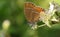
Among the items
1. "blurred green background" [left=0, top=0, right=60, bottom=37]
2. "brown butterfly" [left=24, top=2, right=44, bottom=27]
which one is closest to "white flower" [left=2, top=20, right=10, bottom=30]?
"blurred green background" [left=0, top=0, right=60, bottom=37]

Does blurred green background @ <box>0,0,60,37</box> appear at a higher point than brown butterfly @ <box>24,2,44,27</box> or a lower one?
higher

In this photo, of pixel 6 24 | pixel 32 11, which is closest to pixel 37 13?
pixel 32 11

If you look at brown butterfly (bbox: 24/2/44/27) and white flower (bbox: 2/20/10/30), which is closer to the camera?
brown butterfly (bbox: 24/2/44/27)

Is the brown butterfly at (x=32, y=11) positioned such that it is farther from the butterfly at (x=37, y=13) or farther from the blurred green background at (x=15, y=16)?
the blurred green background at (x=15, y=16)

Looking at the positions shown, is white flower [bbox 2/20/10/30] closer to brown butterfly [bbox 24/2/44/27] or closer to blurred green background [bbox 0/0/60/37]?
blurred green background [bbox 0/0/60/37]

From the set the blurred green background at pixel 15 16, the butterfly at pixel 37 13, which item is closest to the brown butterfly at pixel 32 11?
the butterfly at pixel 37 13

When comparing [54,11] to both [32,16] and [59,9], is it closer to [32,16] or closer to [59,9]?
[59,9]

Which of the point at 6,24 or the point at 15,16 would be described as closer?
the point at 6,24

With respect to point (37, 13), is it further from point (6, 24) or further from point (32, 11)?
point (6, 24)

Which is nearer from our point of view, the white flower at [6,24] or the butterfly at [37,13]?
the butterfly at [37,13]

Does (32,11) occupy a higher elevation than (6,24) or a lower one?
lower

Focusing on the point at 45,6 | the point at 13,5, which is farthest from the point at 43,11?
the point at 13,5
